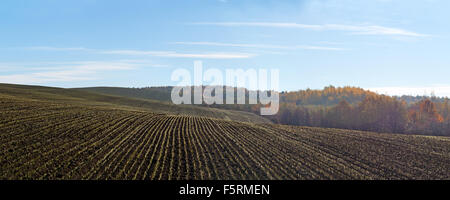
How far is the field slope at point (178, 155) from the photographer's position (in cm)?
1609

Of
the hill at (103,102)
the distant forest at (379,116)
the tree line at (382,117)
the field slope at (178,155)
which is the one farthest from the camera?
the distant forest at (379,116)

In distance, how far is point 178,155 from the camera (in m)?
20.0

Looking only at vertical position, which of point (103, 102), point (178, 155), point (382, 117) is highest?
point (103, 102)

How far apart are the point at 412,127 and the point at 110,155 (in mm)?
68248

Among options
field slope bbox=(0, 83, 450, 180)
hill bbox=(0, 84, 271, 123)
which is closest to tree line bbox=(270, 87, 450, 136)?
hill bbox=(0, 84, 271, 123)

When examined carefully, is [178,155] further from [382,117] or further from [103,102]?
[382,117]

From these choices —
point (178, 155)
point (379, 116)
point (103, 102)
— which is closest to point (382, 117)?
point (379, 116)

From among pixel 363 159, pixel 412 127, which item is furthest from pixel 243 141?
pixel 412 127

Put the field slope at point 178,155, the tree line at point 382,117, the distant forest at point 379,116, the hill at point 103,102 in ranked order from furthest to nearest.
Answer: the distant forest at point 379,116, the tree line at point 382,117, the hill at point 103,102, the field slope at point 178,155

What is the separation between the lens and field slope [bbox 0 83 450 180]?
1609cm

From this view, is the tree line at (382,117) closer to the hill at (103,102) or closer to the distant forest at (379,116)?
the distant forest at (379,116)

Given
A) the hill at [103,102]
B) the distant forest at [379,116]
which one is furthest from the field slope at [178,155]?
the distant forest at [379,116]

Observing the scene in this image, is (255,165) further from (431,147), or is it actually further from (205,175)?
(431,147)
